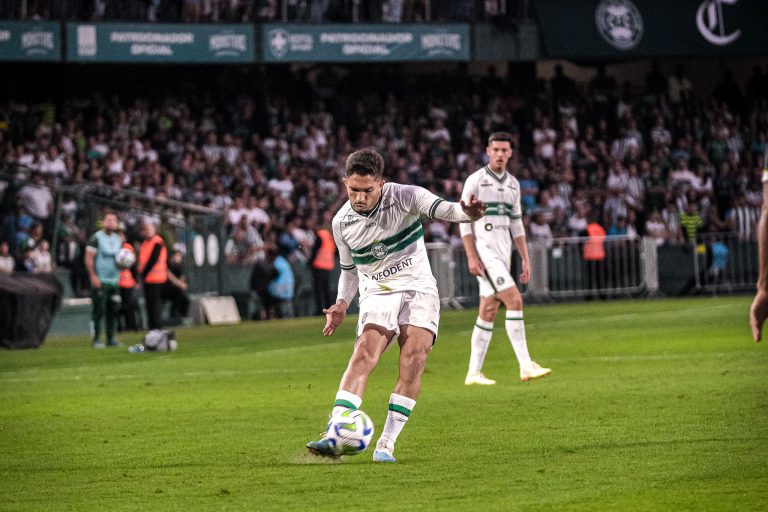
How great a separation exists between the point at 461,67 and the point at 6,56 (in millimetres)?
13628

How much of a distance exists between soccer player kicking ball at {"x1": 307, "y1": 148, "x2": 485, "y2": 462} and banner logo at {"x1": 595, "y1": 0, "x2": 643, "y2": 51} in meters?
31.3

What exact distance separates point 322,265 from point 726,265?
9824mm

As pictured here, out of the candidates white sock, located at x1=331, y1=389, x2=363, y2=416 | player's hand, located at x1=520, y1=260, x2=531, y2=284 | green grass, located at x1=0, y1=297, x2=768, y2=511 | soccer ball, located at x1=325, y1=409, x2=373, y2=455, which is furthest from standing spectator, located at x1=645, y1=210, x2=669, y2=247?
soccer ball, located at x1=325, y1=409, x2=373, y2=455

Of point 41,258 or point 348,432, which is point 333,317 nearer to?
point 348,432

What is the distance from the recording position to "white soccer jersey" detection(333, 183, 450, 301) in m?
8.91

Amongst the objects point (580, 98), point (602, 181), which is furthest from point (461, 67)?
point (602, 181)

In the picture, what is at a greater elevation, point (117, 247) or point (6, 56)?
point (6, 56)

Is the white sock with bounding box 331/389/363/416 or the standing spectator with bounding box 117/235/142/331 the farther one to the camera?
the standing spectator with bounding box 117/235/142/331

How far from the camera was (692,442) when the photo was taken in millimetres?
9203

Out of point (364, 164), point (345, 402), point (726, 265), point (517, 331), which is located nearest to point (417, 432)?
point (345, 402)

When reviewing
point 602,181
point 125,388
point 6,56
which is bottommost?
point 125,388

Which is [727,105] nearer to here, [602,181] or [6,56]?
[602,181]

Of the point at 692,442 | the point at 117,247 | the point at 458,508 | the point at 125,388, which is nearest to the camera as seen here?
the point at 458,508

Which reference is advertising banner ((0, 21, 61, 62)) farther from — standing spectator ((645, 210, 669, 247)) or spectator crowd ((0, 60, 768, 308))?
standing spectator ((645, 210, 669, 247))
